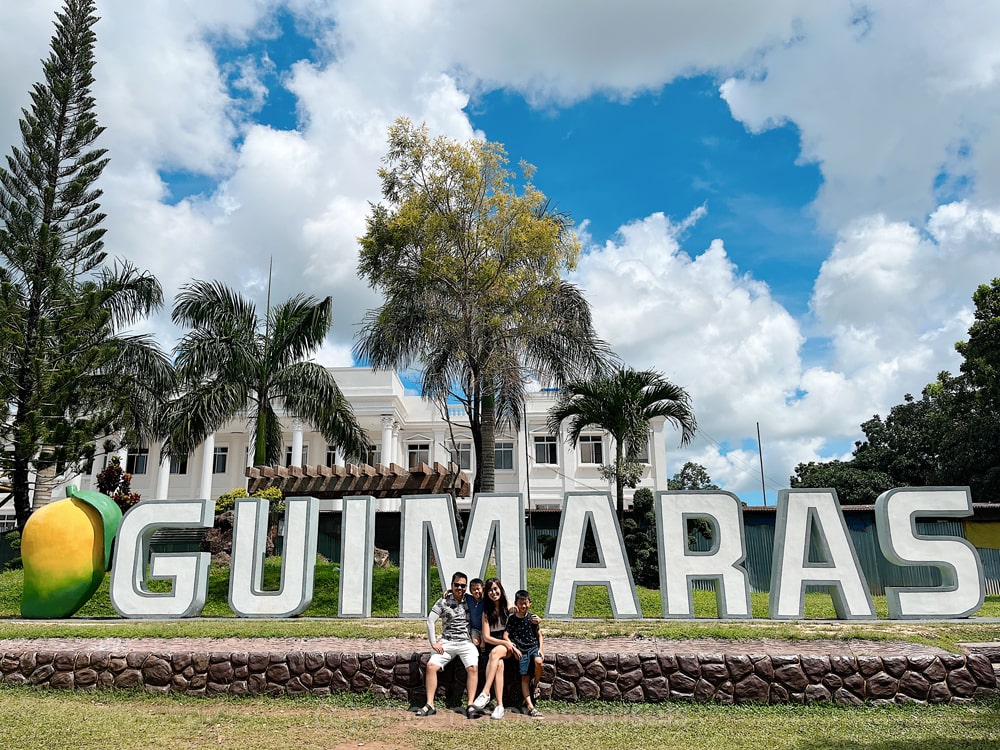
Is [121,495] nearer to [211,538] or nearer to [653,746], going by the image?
[211,538]

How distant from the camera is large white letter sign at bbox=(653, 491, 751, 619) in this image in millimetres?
10977

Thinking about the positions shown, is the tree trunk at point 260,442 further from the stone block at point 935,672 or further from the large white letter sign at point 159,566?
the stone block at point 935,672

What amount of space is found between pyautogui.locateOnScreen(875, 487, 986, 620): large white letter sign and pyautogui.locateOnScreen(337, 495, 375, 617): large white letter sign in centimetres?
712

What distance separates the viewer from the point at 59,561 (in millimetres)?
12477

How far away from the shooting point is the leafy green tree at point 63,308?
65.0 feet

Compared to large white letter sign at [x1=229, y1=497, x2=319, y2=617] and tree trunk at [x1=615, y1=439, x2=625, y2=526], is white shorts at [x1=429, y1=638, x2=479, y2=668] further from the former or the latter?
tree trunk at [x1=615, y1=439, x2=625, y2=526]

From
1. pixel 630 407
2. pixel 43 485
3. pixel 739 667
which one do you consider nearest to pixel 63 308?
pixel 43 485

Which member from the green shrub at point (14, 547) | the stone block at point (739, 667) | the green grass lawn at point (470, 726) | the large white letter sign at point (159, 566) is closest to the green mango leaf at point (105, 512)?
the large white letter sign at point (159, 566)

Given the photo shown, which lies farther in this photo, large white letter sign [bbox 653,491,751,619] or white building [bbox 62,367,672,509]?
white building [bbox 62,367,672,509]

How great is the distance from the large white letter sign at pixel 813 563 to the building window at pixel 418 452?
2695 cm

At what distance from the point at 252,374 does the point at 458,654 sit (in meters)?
14.5

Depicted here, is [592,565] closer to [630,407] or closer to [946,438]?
[630,407]

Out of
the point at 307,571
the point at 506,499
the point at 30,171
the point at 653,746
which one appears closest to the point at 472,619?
the point at 653,746

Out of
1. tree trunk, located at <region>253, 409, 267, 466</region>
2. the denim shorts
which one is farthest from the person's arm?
tree trunk, located at <region>253, 409, 267, 466</region>
